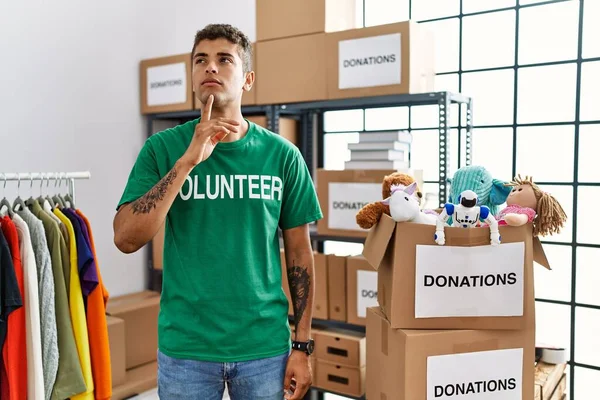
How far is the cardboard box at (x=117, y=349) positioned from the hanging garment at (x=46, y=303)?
68 centimetres

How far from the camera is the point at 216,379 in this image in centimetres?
131

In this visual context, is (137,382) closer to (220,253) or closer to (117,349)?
(117,349)

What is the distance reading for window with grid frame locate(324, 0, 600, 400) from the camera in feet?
8.59

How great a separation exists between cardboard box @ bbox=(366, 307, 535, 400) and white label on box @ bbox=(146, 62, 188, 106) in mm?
2059

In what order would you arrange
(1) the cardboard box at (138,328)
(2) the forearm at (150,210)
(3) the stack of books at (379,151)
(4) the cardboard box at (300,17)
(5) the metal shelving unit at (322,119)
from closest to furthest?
(2) the forearm at (150,210), (5) the metal shelving unit at (322,119), (3) the stack of books at (379,151), (4) the cardboard box at (300,17), (1) the cardboard box at (138,328)

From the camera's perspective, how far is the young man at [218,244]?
1285 mm

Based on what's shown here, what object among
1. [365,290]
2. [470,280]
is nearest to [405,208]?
[470,280]

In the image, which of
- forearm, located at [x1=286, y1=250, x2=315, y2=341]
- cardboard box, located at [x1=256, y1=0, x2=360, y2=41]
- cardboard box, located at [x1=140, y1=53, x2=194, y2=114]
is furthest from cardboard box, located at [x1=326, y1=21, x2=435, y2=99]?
forearm, located at [x1=286, y1=250, x2=315, y2=341]

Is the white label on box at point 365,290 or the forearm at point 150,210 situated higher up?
the forearm at point 150,210

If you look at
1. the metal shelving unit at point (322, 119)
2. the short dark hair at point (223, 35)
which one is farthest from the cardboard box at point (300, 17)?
the short dark hair at point (223, 35)

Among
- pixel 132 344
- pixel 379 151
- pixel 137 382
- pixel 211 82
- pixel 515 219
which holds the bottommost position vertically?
pixel 137 382

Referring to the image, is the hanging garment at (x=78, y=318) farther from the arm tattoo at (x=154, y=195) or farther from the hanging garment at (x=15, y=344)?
the arm tattoo at (x=154, y=195)

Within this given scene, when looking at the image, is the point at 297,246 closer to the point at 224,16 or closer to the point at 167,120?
the point at 167,120

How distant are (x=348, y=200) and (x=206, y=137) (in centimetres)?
133
